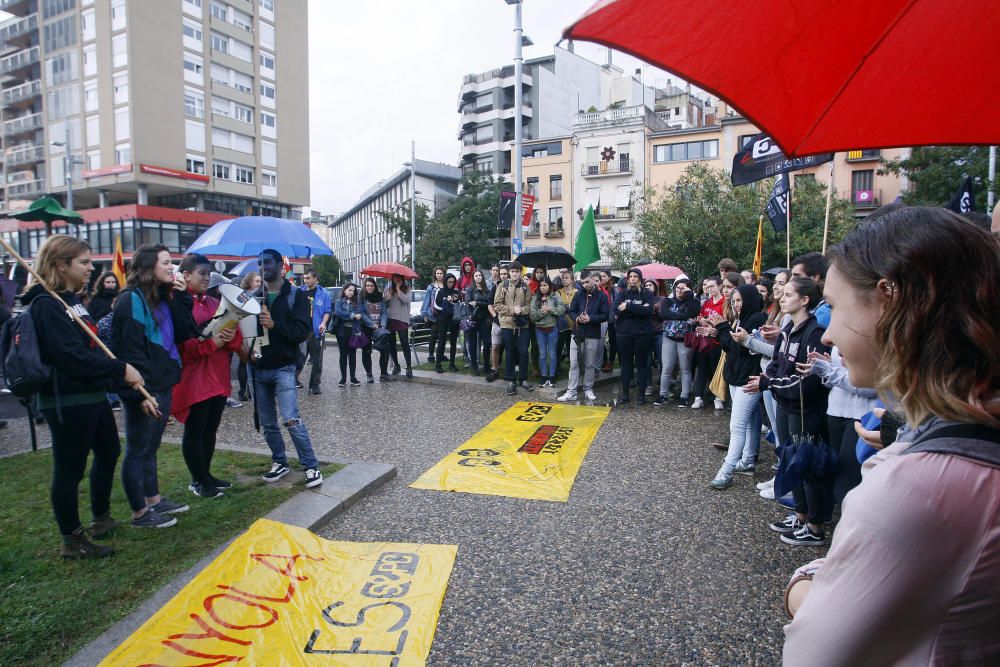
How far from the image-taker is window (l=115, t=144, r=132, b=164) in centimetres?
4462

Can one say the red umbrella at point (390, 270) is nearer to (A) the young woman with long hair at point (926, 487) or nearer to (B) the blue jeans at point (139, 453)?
(B) the blue jeans at point (139, 453)

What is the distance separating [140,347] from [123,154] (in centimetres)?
5048

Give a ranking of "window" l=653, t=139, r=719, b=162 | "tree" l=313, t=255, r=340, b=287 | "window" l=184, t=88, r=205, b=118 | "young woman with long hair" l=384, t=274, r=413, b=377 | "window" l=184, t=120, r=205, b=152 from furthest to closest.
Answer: "tree" l=313, t=255, r=340, b=287
"window" l=184, t=120, r=205, b=152
"window" l=184, t=88, r=205, b=118
"window" l=653, t=139, r=719, b=162
"young woman with long hair" l=384, t=274, r=413, b=377

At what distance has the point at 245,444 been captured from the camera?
6859 mm

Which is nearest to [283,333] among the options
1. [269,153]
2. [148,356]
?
[148,356]

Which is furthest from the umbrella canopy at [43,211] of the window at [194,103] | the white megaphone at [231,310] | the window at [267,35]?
the window at [267,35]

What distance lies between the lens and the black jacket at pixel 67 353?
3.64m

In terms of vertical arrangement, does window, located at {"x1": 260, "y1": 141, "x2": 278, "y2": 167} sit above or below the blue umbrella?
above

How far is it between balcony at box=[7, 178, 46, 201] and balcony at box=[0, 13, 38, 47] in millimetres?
12505

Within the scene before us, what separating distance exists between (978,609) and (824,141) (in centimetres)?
180

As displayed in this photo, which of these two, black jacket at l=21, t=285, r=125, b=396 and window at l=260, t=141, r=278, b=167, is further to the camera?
window at l=260, t=141, r=278, b=167

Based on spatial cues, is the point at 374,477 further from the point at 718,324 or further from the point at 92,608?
the point at 718,324

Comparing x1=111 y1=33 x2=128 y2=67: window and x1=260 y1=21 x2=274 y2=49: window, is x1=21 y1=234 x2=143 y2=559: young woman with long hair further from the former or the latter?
x1=260 y1=21 x2=274 y2=49: window

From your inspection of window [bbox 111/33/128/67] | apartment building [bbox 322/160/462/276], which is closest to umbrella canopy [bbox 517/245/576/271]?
apartment building [bbox 322/160/462/276]
